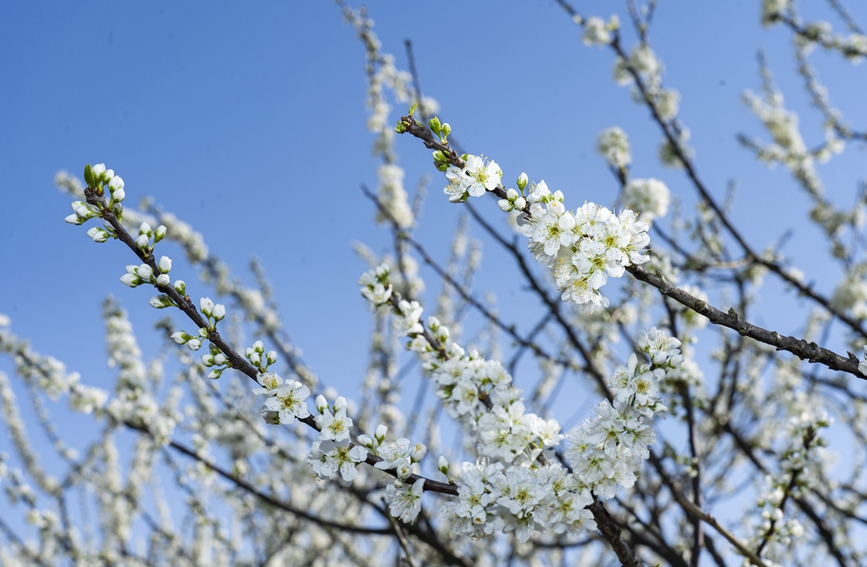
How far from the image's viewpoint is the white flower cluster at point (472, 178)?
1809 mm

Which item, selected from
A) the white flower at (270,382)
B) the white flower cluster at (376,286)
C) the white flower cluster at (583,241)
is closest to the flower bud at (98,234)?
the white flower at (270,382)

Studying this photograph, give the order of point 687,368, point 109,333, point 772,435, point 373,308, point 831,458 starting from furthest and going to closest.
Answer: point 831,458 → point 772,435 → point 109,333 → point 687,368 → point 373,308

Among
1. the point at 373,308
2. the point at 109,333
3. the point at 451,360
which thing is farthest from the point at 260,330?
the point at 451,360

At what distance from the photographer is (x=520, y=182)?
73.4 inches

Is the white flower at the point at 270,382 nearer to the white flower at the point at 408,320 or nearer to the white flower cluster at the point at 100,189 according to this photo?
the white flower cluster at the point at 100,189

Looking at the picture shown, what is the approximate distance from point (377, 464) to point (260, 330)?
5.37 metres

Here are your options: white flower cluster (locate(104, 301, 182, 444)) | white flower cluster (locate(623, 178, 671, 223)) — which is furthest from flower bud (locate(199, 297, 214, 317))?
white flower cluster (locate(623, 178, 671, 223))

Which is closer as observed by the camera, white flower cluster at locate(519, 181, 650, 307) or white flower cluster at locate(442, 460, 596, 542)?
white flower cluster at locate(519, 181, 650, 307)

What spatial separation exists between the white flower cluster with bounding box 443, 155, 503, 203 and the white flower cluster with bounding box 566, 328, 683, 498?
771 millimetres

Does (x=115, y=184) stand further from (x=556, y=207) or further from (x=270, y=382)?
(x=556, y=207)

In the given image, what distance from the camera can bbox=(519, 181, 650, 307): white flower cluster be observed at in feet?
5.63

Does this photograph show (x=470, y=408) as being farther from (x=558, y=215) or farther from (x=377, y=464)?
(x=558, y=215)

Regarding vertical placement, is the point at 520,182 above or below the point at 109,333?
above

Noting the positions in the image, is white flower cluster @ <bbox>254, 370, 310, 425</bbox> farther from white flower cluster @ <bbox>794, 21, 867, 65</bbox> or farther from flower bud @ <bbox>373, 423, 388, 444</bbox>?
white flower cluster @ <bbox>794, 21, 867, 65</bbox>
